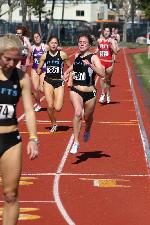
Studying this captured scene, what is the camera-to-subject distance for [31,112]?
7555mm

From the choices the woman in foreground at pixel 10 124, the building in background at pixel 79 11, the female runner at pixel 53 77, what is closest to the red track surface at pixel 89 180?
the female runner at pixel 53 77

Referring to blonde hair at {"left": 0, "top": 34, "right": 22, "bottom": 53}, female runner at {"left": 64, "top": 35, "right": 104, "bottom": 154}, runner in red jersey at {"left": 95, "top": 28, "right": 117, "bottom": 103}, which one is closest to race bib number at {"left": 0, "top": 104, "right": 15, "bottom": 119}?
blonde hair at {"left": 0, "top": 34, "right": 22, "bottom": 53}

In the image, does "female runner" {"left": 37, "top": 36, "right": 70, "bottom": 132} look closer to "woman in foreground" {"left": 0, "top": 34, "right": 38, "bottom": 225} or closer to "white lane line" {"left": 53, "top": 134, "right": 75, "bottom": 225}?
"white lane line" {"left": 53, "top": 134, "right": 75, "bottom": 225}

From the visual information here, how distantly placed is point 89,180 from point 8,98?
4.45 meters

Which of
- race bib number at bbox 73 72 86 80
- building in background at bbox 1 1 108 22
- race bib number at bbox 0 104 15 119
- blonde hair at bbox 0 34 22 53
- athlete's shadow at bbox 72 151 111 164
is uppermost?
blonde hair at bbox 0 34 22 53

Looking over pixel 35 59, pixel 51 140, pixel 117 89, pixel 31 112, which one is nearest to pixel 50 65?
pixel 51 140

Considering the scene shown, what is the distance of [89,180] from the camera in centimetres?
1162

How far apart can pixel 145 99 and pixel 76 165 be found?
12.6m

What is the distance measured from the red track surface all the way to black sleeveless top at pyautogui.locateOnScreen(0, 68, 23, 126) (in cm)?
201

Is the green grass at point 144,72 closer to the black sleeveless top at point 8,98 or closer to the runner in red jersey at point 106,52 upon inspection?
the runner in red jersey at point 106,52

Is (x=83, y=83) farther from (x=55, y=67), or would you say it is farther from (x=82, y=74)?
(x=55, y=67)

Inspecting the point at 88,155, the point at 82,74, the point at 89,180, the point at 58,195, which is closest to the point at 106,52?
the point at 82,74

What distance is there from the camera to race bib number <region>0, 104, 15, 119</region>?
737cm

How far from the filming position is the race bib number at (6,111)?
7.37 meters
